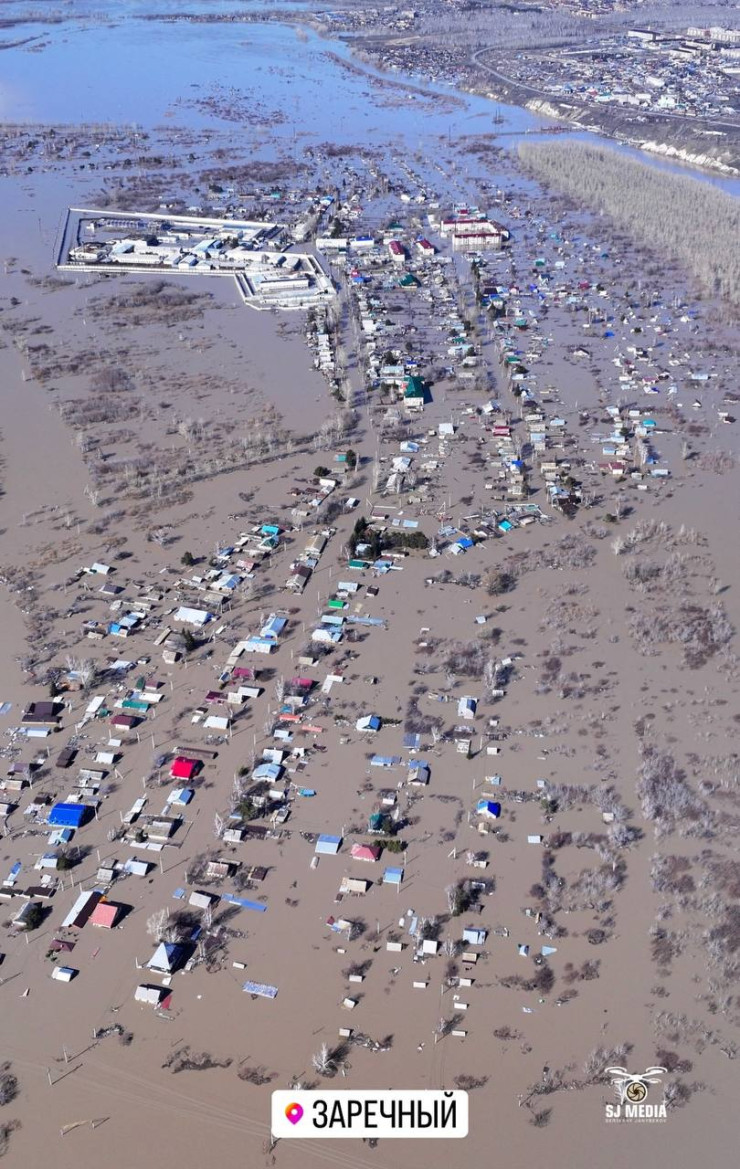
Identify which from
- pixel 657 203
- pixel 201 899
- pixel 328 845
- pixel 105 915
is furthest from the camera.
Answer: pixel 657 203

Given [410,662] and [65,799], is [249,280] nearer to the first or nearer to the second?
[410,662]

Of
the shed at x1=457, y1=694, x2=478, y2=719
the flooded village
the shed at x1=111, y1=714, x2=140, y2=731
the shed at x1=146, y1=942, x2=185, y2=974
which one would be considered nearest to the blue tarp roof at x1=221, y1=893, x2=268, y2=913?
the flooded village

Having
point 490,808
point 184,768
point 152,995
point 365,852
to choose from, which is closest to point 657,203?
point 490,808

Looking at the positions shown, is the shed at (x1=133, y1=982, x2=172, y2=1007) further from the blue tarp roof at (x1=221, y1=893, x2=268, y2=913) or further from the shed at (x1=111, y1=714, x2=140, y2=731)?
the shed at (x1=111, y1=714, x2=140, y2=731)

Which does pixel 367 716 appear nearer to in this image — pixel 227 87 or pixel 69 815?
pixel 69 815

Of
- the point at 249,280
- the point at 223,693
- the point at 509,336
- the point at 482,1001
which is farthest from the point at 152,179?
the point at 482,1001

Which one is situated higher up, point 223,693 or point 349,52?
point 349,52

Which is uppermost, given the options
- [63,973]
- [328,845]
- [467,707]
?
[467,707]
